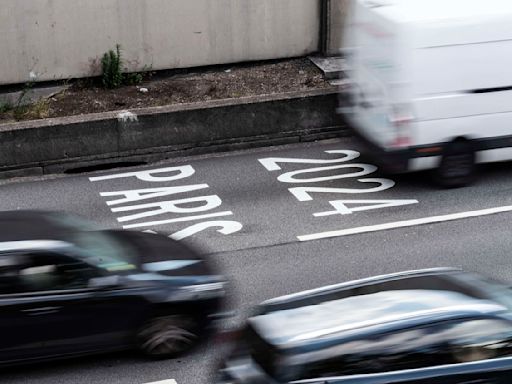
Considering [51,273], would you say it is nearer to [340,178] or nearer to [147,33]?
[340,178]

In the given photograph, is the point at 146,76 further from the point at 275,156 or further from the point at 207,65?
the point at 275,156

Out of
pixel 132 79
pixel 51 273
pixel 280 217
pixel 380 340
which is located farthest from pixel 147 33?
pixel 380 340

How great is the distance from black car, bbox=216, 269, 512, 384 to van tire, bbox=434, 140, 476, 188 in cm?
627

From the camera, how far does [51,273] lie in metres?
8.70

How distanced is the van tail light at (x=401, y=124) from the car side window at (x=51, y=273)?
5569 millimetres

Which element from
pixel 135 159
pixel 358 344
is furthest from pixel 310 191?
pixel 358 344

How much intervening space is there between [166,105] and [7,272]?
311 inches

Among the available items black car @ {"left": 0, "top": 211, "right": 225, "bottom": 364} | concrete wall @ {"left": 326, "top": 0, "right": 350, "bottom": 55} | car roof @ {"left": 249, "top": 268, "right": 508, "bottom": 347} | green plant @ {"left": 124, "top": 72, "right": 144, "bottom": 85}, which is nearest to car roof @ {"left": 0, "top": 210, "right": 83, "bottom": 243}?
black car @ {"left": 0, "top": 211, "right": 225, "bottom": 364}

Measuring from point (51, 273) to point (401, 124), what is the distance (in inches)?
233

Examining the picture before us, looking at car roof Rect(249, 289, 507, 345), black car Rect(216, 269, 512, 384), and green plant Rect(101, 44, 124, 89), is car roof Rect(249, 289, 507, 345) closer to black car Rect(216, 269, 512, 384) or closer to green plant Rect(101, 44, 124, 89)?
black car Rect(216, 269, 512, 384)

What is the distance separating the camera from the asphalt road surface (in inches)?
409

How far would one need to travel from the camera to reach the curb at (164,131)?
14656mm

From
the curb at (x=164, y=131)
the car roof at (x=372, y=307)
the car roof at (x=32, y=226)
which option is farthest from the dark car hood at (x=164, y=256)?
the curb at (x=164, y=131)

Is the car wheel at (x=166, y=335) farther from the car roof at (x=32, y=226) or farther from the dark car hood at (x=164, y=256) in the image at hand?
the car roof at (x=32, y=226)
